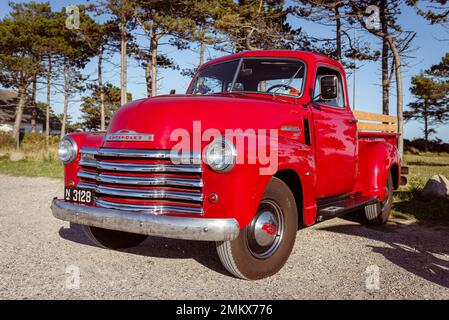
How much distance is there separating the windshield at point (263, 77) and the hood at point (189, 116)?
0.69 metres

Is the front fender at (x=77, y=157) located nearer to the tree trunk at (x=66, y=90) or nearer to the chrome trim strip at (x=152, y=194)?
the chrome trim strip at (x=152, y=194)

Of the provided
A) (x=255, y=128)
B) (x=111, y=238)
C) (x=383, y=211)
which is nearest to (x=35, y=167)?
(x=111, y=238)

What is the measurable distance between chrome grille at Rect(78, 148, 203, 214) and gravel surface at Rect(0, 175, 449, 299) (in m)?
0.65

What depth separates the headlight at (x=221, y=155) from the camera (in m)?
3.02

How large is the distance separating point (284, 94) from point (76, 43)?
3267 cm

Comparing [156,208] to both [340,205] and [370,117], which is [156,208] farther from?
[370,117]

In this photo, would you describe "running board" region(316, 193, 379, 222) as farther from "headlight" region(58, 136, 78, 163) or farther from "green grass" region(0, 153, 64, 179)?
"green grass" region(0, 153, 64, 179)

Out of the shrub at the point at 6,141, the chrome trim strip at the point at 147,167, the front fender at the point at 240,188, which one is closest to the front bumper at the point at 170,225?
the front fender at the point at 240,188

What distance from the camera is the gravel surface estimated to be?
3.17 meters

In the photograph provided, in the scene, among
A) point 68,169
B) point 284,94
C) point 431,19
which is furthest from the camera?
point 431,19

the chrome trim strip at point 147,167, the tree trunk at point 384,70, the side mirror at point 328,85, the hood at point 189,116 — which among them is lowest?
the chrome trim strip at point 147,167

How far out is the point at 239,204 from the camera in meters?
3.07
